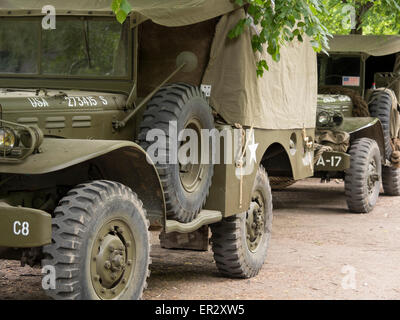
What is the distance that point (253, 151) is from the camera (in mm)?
6836

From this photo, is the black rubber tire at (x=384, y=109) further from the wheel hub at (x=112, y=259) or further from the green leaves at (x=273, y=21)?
the wheel hub at (x=112, y=259)

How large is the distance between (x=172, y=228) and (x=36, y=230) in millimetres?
1531

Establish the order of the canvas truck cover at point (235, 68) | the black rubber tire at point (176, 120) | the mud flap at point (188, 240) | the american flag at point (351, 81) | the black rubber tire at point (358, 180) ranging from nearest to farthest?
the black rubber tire at point (176, 120), the canvas truck cover at point (235, 68), the mud flap at point (188, 240), the black rubber tire at point (358, 180), the american flag at point (351, 81)

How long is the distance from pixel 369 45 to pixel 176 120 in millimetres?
7714

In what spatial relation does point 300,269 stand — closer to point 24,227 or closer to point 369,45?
point 24,227

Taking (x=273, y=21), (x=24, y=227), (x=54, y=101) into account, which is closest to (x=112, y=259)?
(x=24, y=227)

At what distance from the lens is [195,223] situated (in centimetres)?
589

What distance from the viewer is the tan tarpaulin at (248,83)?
6512 mm

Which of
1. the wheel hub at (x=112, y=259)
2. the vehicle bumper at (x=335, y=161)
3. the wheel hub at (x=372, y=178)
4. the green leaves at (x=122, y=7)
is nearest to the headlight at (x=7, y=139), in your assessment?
the wheel hub at (x=112, y=259)

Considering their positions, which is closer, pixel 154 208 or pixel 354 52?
pixel 154 208

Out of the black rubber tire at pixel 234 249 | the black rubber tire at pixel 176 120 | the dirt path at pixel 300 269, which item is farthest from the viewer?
the black rubber tire at pixel 234 249

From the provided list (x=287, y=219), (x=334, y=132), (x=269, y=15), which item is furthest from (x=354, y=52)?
(x=269, y=15)

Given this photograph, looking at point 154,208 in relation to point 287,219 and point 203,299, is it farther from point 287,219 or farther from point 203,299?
point 287,219

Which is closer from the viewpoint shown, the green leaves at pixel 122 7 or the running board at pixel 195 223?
the green leaves at pixel 122 7
